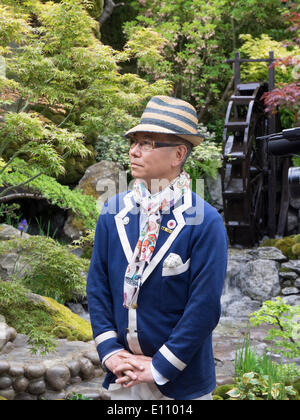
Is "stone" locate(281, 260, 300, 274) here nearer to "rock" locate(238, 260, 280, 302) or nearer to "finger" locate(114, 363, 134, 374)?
"rock" locate(238, 260, 280, 302)

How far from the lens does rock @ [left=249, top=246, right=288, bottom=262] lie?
988 centimetres

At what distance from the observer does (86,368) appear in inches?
178

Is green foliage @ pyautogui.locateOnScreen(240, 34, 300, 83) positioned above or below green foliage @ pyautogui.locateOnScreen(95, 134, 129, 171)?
above

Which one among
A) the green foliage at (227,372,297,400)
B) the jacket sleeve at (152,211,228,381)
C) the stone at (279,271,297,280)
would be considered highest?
the jacket sleeve at (152,211,228,381)

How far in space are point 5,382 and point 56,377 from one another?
41cm

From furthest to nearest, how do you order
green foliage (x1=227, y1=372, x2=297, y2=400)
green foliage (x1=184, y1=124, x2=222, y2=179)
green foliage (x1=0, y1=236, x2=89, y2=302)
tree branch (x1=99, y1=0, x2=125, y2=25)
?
tree branch (x1=99, y1=0, x2=125, y2=25) → green foliage (x1=184, y1=124, x2=222, y2=179) → green foliage (x1=0, y1=236, x2=89, y2=302) → green foliage (x1=227, y1=372, x2=297, y2=400)

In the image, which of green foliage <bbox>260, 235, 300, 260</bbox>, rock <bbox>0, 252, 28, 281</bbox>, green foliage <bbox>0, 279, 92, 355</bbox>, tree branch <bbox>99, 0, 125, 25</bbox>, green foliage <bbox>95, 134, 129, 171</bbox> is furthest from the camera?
tree branch <bbox>99, 0, 125, 25</bbox>

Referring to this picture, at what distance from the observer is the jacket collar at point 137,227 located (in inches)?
75.6

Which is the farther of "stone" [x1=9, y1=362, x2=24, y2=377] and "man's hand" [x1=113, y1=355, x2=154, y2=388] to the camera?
"stone" [x1=9, y1=362, x2=24, y2=377]

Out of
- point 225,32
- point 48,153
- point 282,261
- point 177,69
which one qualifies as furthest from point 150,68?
point 48,153

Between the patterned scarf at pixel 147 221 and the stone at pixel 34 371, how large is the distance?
2534 millimetres

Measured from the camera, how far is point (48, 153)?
15.5ft

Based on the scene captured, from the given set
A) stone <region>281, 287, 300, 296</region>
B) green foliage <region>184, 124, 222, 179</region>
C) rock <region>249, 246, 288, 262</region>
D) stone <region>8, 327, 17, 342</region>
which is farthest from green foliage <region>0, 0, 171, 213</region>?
green foliage <region>184, 124, 222, 179</region>

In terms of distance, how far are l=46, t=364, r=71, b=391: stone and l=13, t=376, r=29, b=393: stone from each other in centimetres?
19
